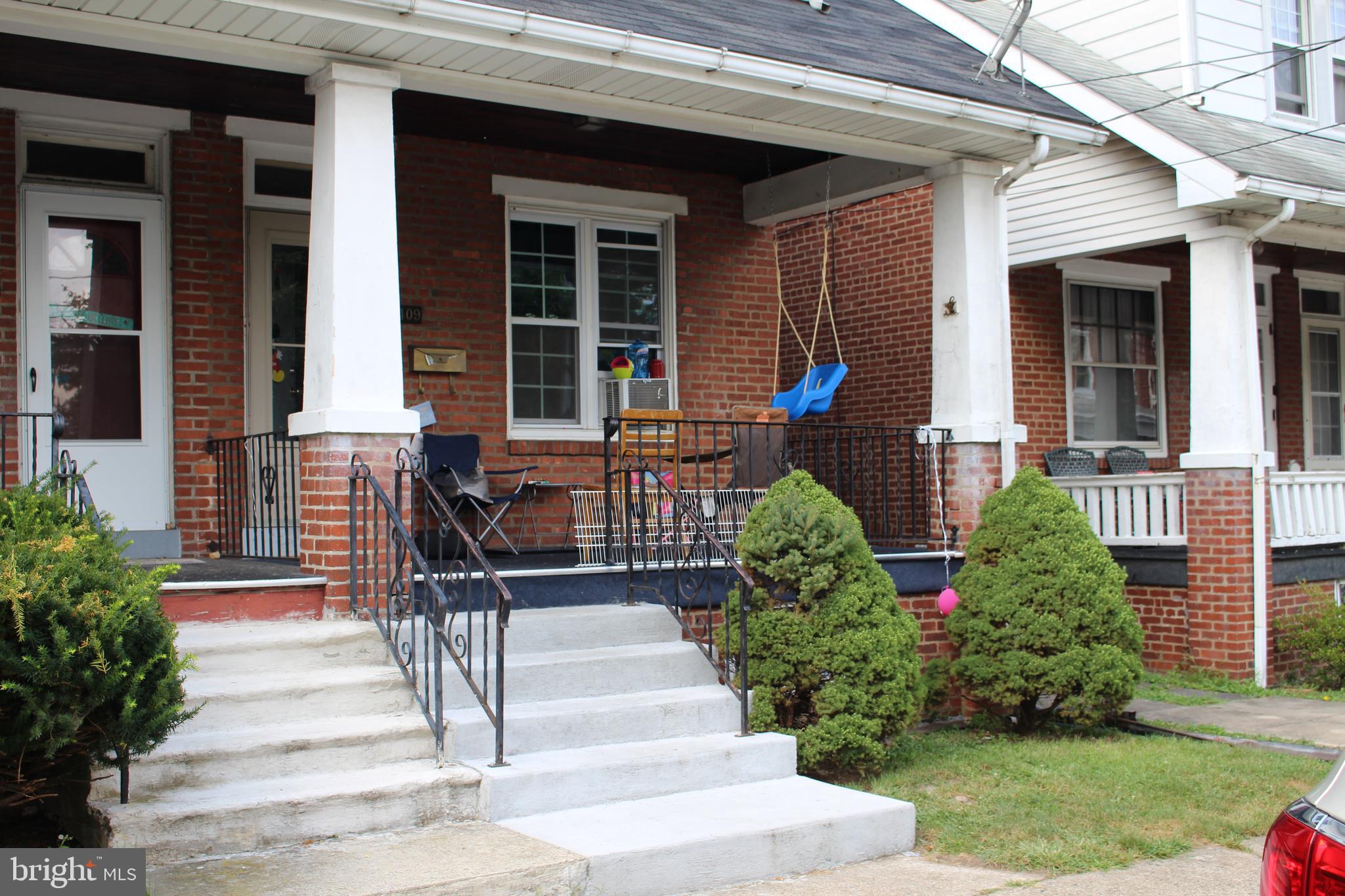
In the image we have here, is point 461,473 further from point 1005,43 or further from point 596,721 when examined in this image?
point 1005,43

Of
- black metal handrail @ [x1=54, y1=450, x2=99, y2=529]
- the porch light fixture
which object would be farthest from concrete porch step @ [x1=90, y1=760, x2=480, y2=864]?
the porch light fixture

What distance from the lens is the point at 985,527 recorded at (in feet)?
26.4

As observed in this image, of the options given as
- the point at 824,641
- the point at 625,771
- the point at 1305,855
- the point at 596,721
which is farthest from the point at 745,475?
the point at 1305,855

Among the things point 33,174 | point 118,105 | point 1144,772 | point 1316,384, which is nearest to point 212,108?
point 118,105

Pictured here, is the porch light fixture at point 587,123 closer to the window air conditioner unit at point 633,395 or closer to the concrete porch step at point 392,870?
the window air conditioner unit at point 633,395

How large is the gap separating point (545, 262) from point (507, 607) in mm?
5257

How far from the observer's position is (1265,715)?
343 inches

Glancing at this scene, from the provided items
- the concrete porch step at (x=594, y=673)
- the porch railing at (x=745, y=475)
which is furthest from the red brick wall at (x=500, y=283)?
the concrete porch step at (x=594, y=673)

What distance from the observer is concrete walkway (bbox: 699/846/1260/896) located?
16.3 ft

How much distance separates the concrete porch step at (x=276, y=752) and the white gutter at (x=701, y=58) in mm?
3251

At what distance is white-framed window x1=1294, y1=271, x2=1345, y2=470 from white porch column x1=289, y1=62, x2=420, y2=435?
11267mm

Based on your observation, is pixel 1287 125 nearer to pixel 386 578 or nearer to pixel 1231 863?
pixel 1231 863

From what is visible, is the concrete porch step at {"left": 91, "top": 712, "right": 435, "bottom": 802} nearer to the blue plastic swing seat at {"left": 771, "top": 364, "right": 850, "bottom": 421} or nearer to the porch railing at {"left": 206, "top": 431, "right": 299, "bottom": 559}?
the porch railing at {"left": 206, "top": 431, "right": 299, "bottom": 559}

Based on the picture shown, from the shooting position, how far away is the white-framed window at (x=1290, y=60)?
12.7 m
